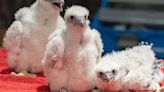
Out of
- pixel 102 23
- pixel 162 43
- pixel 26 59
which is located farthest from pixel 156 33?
pixel 26 59

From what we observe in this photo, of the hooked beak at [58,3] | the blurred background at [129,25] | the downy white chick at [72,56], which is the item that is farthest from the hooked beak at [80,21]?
the blurred background at [129,25]

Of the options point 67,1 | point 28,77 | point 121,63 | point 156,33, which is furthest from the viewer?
point 67,1

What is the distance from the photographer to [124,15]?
229 centimetres

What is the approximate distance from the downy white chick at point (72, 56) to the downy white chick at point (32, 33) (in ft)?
0.67

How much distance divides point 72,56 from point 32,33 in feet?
0.83

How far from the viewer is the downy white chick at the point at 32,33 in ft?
4.33

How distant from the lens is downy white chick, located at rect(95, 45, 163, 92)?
105cm

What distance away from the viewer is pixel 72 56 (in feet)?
3.61

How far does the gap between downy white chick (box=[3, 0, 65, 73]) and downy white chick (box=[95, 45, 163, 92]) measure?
0.85 ft

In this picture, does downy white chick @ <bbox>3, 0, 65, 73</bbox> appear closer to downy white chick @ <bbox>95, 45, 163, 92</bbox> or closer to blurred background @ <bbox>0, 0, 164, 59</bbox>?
downy white chick @ <bbox>95, 45, 163, 92</bbox>

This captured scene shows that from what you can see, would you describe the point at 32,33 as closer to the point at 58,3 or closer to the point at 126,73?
the point at 58,3

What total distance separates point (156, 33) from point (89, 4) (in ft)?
2.29

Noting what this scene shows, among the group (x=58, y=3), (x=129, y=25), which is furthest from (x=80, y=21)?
(x=129, y=25)

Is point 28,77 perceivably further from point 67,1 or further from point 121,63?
point 67,1
